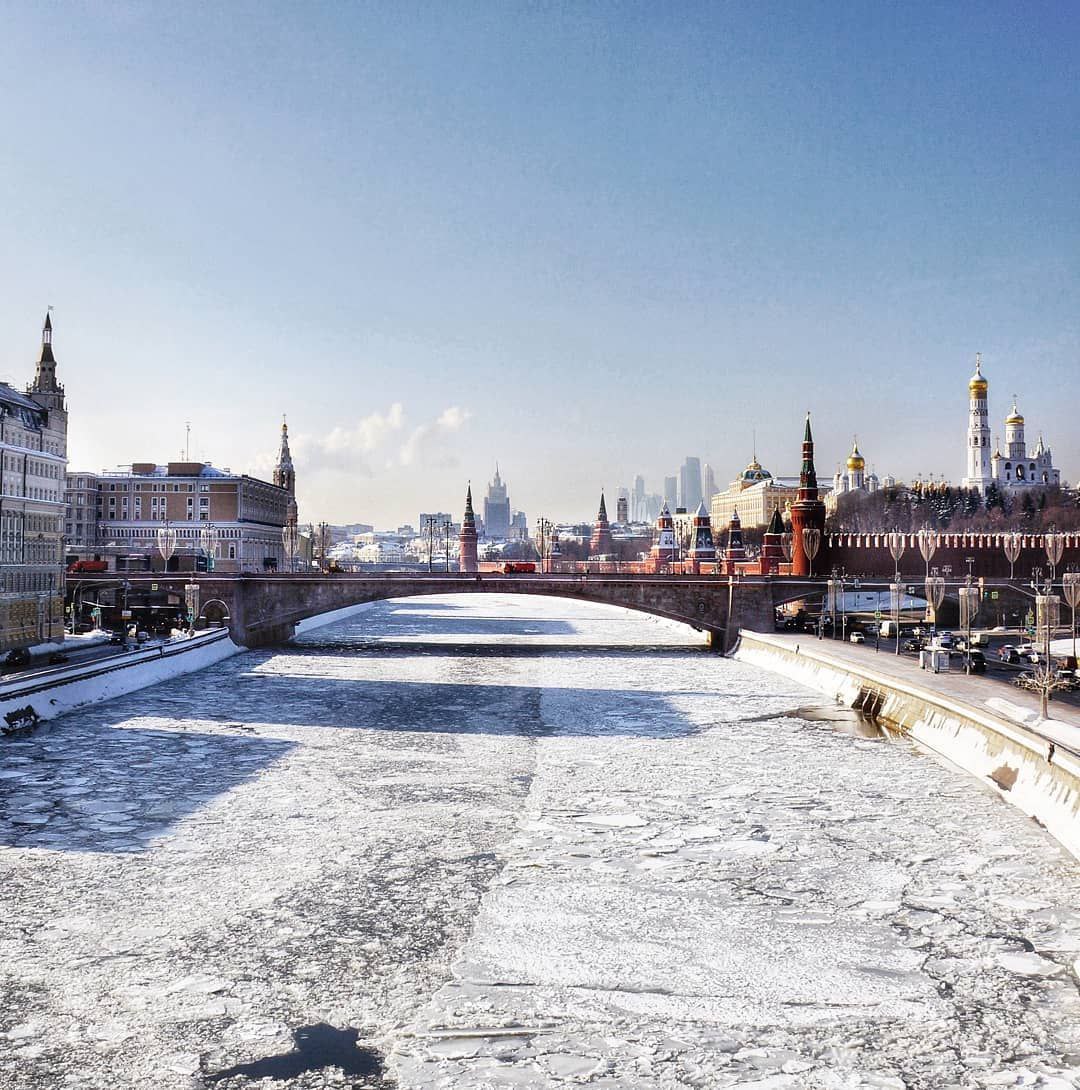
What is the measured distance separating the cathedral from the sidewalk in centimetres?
11986

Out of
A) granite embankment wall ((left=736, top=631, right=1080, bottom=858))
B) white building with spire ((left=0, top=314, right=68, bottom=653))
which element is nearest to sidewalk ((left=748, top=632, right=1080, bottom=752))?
granite embankment wall ((left=736, top=631, right=1080, bottom=858))

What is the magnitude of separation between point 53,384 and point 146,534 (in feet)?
126

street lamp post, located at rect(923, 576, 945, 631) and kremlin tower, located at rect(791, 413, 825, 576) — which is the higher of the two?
kremlin tower, located at rect(791, 413, 825, 576)

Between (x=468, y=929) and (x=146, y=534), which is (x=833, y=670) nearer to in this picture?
(x=468, y=929)

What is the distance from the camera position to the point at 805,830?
58.4 ft

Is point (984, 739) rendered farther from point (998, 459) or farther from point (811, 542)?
point (998, 459)

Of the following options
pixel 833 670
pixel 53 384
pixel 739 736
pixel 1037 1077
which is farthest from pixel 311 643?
pixel 1037 1077

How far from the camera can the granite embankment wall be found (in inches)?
704

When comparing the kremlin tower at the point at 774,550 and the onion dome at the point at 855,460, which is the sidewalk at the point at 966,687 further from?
the onion dome at the point at 855,460

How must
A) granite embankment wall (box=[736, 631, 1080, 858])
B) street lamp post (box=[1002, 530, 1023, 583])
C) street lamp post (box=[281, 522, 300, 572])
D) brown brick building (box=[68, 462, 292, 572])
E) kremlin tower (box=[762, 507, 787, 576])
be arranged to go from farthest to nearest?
street lamp post (box=[281, 522, 300, 572]) → brown brick building (box=[68, 462, 292, 572]) → kremlin tower (box=[762, 507, 787, 576]) → street lamp post (box=[1002, 530, 1023, 583]) → granite embankment wall (box=[736, 631, 1080, 858])

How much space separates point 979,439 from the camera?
15625cm

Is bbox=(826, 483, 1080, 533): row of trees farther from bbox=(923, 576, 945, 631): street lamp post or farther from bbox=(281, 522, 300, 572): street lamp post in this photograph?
bbox=(923, 576, 945, 631): street lamp post

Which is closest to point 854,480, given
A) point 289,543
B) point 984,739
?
point 289,543

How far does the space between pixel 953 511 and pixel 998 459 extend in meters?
37.2
